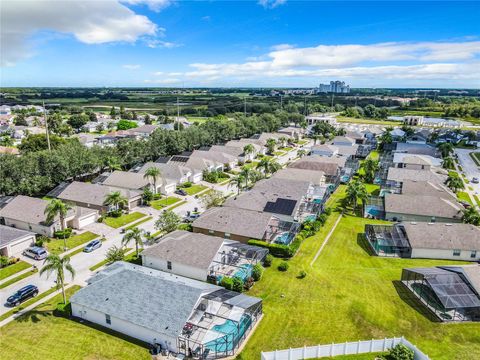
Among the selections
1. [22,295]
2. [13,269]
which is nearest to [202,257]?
[22,295]

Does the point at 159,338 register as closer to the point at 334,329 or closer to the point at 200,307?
the point at 200,307

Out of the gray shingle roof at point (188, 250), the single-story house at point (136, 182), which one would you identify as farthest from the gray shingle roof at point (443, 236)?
the single-story house at point (136, 182)

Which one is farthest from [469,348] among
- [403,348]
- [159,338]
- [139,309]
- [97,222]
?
[97,222]

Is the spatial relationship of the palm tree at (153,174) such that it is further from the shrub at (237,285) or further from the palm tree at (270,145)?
the palm tree at (270,145)

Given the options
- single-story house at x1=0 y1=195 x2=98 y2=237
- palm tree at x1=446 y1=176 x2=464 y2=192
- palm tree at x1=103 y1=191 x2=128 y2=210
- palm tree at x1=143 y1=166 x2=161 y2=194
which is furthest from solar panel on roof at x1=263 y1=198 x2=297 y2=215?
palm tree at x1=446 y1=176 x2=464 y2=192

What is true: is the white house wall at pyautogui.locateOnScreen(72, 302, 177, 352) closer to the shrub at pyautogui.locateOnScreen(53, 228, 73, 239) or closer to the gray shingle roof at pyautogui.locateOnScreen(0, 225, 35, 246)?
the gray shingle roof at pyautogui.locateOnScreen(0, 225, 35, 246)
